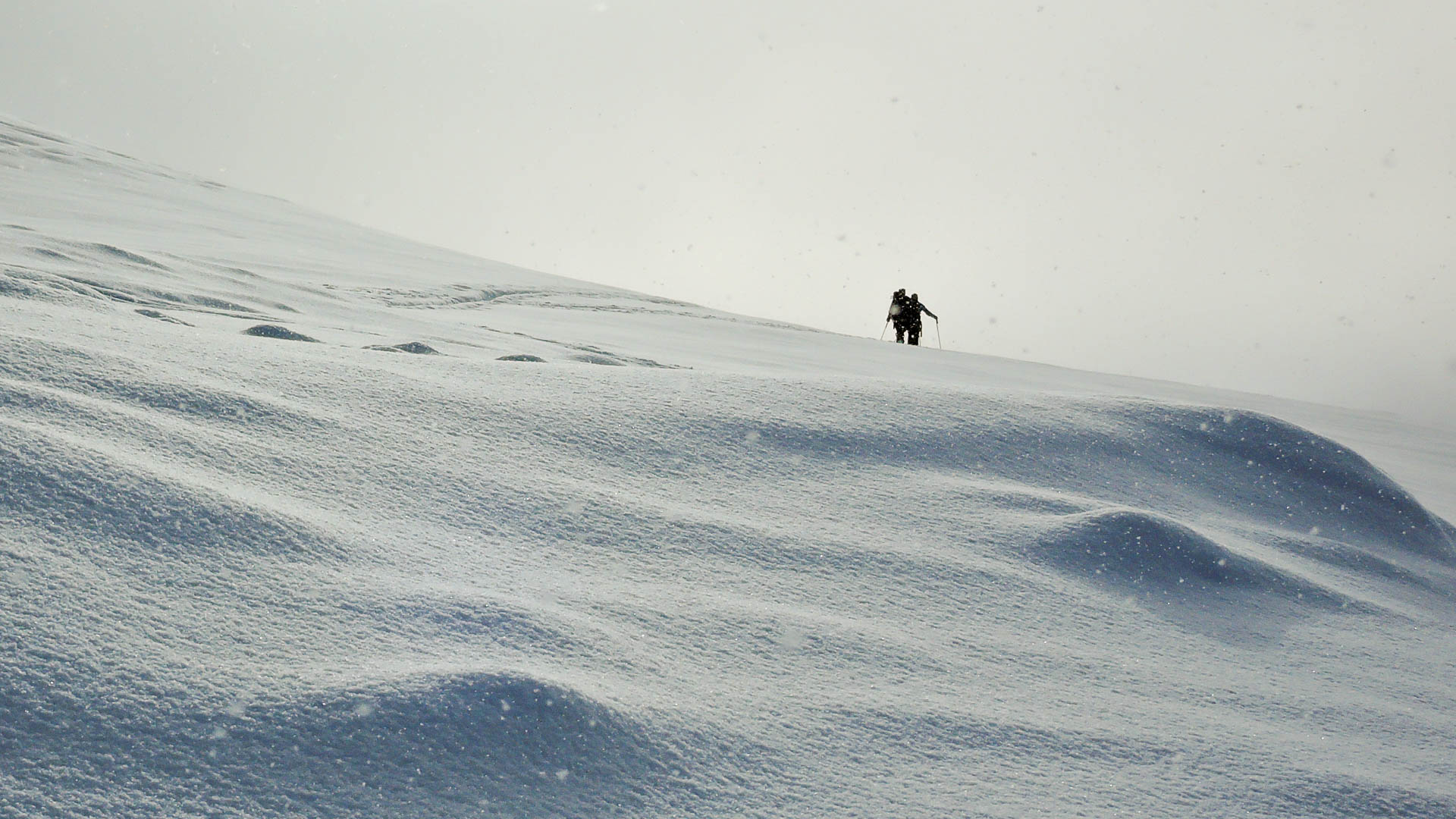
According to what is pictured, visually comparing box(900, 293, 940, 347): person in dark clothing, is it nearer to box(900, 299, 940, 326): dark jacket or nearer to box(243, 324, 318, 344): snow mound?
box(900, 299, 940, 326): dark jacket

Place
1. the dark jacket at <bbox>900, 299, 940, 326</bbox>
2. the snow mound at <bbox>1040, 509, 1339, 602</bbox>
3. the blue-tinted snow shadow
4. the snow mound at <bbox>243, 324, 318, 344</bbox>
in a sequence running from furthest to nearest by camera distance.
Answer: the dark jacket at <bbox>900, 299, 940, 326</bbox> < the snow mound at <bbox>243, 324, 318, 344</bbox> < the snow mound at <bbox>1040, 509, 1339, 602</bbox> < the blue-tinted snow shadow

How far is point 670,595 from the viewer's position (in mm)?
2271

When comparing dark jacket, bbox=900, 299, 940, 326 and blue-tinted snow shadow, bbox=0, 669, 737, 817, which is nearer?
blue-tinted snow shadow, bbox=0, 669, 737, 817

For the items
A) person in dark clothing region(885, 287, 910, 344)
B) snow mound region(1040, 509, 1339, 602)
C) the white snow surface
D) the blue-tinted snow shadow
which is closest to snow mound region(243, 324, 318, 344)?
the white snow surface

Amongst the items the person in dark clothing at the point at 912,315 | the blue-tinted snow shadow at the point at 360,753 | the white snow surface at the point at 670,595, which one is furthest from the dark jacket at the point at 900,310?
the blue-tinted snow shadow at the point at 360,753

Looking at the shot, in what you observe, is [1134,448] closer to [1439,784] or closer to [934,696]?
[1439,784]

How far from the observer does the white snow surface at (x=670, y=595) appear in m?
1.60

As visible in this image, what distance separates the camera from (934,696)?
6.65 feet

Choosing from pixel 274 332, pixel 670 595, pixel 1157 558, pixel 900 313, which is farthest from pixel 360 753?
pixel 900 313

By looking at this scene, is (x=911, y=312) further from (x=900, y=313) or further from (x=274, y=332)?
(x=274, y=332)

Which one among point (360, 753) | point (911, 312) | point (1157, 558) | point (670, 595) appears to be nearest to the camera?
point (360, 753)

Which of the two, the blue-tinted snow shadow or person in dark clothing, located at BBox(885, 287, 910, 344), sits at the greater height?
person in dark clothing, located at BBox(885, 287, 910, 344)

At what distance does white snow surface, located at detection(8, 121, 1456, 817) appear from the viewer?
1.60m

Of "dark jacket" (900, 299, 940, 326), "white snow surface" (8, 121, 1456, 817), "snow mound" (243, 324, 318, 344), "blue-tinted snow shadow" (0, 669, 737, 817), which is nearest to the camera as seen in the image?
"blue-tinted snow shadow" (0, 669, 737, 817)
